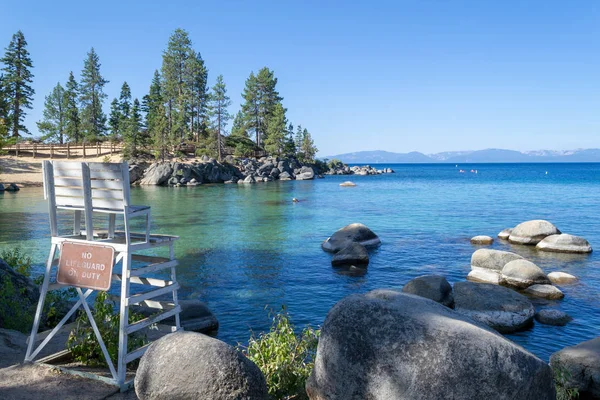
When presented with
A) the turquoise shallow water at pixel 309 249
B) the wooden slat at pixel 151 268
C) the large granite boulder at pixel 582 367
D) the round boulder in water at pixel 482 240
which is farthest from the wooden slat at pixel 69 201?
the round boulder in water at pixel 482 240

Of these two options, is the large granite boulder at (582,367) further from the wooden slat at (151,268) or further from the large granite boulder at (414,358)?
the wooden slat at (151,268)

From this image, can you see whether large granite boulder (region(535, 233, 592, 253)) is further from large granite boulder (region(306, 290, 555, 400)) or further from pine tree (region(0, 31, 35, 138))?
pine tree (region(0, 31, 35, 138))

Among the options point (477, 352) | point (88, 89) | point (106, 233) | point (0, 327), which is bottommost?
point (0, 327)

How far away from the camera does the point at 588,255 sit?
2136 cm

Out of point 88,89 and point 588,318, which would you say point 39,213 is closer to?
point 588,318

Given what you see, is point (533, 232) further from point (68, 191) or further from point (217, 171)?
point (217, 171)

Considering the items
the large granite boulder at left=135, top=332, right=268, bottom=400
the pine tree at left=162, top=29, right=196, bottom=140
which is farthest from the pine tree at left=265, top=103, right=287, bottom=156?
the large granite boulder at left=135, top=332, right=268, bottom=400

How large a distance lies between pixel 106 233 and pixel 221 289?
31.3 ft

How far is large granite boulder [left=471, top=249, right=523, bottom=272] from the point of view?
17772 mm

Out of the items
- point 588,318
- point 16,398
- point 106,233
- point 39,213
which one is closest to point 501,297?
point 588,318

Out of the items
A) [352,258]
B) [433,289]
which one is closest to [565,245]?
[352,258]

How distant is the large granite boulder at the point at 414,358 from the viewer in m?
4.30

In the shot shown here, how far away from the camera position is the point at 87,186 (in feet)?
18.6

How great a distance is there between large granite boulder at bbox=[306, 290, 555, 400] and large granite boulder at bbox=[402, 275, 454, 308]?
885cm
